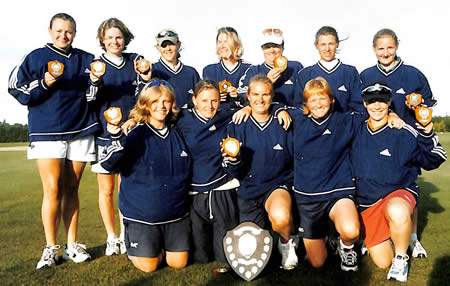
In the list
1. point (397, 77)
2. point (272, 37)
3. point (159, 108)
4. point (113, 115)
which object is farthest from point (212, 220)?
point (397, 77)

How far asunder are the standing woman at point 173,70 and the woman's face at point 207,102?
0.55m

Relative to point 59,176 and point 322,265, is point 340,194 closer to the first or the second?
point 322,265

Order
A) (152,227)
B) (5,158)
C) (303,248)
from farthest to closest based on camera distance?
(5,158), (303,248), (152,227)

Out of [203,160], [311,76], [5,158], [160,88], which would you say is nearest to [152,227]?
[203,160]

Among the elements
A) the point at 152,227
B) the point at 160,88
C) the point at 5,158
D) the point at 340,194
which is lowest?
the point at 5,158

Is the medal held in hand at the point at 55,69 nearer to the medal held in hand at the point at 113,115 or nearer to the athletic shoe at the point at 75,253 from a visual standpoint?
the medal held in hand at the point at 113,115

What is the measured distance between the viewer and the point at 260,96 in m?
4.23

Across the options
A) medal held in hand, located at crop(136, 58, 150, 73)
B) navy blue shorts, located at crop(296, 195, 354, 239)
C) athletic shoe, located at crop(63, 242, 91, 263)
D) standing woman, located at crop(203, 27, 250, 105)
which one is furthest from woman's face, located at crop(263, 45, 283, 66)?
athletic shoe, located at crop(63, 242, 91, 263)

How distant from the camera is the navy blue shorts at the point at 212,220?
4344 millimetres

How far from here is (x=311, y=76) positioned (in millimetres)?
4875

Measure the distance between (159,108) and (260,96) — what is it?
3.47 feet

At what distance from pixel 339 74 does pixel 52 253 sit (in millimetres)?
3768

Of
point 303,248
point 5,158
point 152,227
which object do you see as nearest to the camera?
point 152,227

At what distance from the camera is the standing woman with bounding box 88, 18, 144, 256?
4578 millimetres
